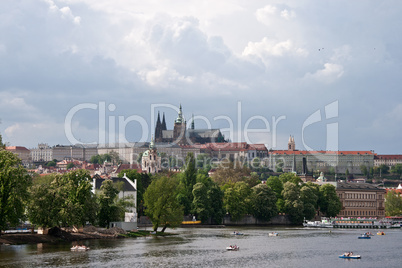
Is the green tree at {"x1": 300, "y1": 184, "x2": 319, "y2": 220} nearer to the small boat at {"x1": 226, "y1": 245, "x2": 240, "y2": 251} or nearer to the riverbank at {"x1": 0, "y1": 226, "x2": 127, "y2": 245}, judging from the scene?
the riverbank at {"x1": 0, "y1": 226, "x2": 127, "y2": 245}

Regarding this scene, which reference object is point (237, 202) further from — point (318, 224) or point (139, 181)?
point (139, 181)

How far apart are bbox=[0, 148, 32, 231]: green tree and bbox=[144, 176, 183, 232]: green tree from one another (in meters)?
28.9

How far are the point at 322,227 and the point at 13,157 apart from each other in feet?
271

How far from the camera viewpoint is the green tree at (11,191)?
75.9 metres

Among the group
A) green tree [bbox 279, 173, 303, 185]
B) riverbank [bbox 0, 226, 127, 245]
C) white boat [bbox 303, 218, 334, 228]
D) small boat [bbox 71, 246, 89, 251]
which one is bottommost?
white boat [bbox 303, 218, 334, 228]

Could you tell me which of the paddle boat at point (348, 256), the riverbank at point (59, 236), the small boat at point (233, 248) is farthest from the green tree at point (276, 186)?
the paddle boat at point (348, 256)

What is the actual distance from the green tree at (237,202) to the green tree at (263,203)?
156 cm

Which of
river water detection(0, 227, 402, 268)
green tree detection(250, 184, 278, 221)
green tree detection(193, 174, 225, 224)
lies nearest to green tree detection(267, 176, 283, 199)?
green tree detection(250, 184, 278, 221)

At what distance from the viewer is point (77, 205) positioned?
8712cm

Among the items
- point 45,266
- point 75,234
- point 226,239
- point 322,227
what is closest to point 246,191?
point 322,227

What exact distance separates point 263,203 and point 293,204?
742cm

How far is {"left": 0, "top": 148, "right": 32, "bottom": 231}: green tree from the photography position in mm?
75938

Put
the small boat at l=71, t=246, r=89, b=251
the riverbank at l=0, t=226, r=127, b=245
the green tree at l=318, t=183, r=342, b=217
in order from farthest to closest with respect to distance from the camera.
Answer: the green tree at l=318, t=183, r=342, b=217, the riverbank at l=0, t=226, r=127, b=245, the small boat at l=71, t=246, r=89, b=251

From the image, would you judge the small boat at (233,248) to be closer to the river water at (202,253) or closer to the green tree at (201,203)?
the river water at (202,253)
